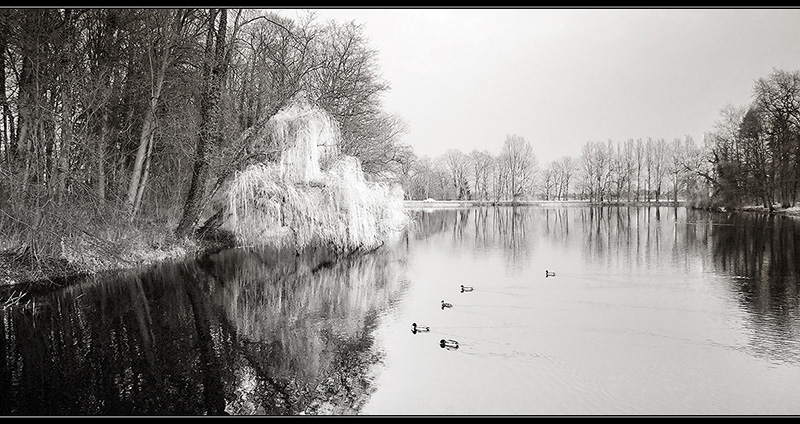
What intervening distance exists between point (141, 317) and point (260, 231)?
23.6 ft

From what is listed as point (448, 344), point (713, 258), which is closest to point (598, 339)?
point (448, 344)

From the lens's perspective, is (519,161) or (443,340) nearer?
(443,340)

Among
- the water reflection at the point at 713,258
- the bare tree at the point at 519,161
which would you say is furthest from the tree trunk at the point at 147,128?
the bare tree at the point at 519,161

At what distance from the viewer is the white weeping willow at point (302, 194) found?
14516mm

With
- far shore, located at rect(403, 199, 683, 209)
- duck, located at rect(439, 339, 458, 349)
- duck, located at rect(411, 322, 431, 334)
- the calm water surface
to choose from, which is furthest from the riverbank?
far shore, located at rect(403, 199, 683, 209)

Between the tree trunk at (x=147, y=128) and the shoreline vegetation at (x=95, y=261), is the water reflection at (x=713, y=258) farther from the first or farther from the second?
the tree trunk at (x=147, y=128)

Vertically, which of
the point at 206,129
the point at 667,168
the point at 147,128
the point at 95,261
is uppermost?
the point at 667,168

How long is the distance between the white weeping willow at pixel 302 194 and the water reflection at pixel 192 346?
352 centimetres

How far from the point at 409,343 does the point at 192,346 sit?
9.14 ft

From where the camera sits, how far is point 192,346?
252 inches

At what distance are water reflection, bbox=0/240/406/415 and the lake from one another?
0.09ft

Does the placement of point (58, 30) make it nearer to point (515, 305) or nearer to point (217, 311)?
point (217, 311)

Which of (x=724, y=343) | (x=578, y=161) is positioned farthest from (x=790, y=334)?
(x=578, y=161)

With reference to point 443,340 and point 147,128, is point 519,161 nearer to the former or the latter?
point 147,128
